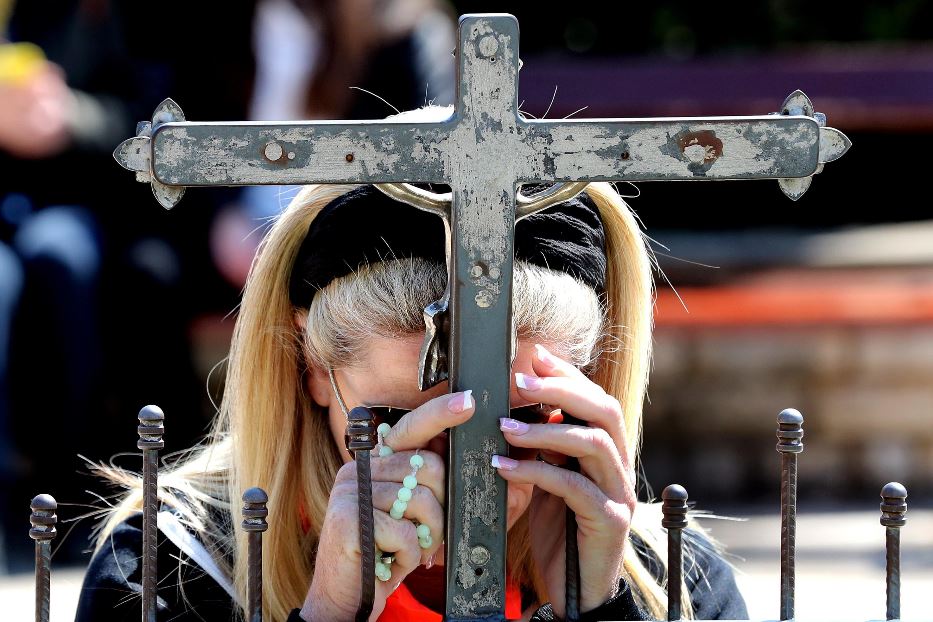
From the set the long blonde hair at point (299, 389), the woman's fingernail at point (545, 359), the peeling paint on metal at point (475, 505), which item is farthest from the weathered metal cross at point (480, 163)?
the long blonde hair at point (299, 389)

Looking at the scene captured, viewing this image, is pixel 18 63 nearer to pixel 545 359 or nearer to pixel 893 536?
pixel 545 359

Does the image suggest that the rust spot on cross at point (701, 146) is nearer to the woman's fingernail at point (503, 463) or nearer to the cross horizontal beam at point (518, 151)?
the cross horizontal beam at point (518, 151)

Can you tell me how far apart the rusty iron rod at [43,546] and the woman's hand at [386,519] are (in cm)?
30

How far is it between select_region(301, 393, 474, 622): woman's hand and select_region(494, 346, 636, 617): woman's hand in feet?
0.38

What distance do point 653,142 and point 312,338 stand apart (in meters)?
0.70

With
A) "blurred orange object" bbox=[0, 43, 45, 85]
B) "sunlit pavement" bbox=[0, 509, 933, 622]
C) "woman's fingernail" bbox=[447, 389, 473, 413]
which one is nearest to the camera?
"woman's fingernail" bbox=[447, 389, 473, 413]

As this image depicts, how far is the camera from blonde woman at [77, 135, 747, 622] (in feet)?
4.69

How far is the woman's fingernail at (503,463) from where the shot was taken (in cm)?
132

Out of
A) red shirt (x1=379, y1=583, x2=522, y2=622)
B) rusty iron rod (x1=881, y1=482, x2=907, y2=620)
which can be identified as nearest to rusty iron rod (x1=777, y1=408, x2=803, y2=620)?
rusty iron rod (x1=881, y1=482, x2=907, y2=620)

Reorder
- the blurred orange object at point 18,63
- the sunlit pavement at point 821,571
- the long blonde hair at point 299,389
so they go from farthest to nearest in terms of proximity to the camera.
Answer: the blurred orange object at point 18,63 → the sunlit pavement at point 821,571 → the long blonde hair at point 299,389

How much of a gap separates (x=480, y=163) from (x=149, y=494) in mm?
504

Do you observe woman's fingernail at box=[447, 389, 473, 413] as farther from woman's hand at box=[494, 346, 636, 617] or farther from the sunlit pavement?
the sunlit pavement

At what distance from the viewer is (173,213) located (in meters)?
4.68

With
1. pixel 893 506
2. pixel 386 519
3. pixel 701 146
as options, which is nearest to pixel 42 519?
pixel 386 519
